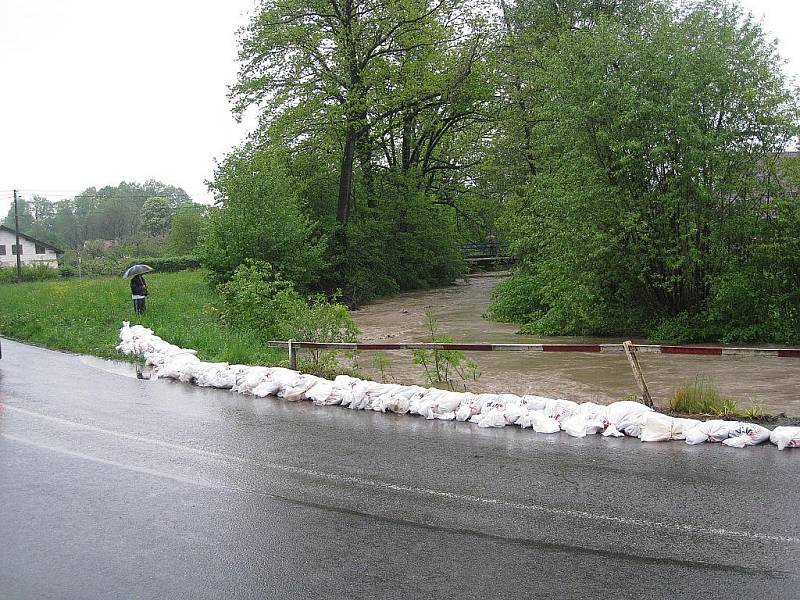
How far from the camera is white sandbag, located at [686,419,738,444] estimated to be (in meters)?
8.37

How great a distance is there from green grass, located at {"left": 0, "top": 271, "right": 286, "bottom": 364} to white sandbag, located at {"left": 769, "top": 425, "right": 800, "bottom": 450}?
9001mm

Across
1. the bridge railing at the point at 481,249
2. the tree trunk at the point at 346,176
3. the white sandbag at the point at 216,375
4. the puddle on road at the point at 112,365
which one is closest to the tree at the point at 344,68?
the tree trunk at the point at 346,176

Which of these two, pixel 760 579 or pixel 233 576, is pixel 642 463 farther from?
pixel 233 576

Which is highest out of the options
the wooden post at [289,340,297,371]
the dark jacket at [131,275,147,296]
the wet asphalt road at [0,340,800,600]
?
the dark jacket at [131,275,147,296]

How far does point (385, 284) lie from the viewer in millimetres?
37000

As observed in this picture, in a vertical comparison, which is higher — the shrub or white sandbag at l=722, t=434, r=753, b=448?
the shrub

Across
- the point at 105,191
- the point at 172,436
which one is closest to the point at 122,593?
the point at 172,436

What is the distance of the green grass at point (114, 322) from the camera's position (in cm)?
1584

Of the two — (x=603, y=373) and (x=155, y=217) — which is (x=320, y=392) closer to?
(x=603, y=373)

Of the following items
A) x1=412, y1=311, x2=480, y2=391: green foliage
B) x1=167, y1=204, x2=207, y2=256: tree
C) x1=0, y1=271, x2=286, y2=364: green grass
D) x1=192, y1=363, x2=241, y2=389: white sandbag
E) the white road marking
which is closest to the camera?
the white road marking

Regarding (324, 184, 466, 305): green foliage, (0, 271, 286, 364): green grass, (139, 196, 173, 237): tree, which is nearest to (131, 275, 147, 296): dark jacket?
(0, 271, 286, 364): green grass

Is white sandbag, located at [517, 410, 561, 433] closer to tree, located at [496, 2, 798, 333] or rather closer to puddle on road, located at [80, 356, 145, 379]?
puddle on road, located at [80, 356, 145, 379]

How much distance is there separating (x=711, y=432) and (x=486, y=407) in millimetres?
2690

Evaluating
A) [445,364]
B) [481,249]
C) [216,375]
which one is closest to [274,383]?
[216,375]
